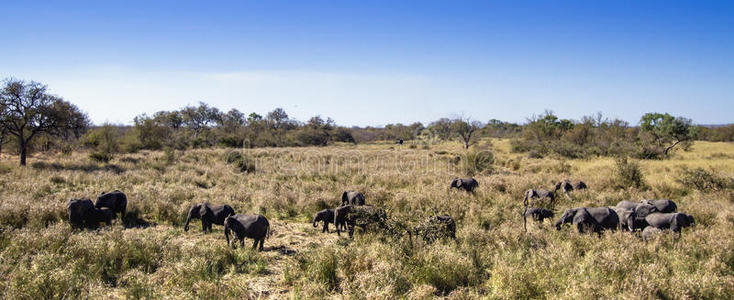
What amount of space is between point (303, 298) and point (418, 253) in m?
2.23

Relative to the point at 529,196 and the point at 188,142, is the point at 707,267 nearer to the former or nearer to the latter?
the point at 529,196

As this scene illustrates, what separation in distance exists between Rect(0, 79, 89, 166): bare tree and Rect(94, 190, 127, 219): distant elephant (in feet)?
51.5

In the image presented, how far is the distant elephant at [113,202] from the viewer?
29.3ft

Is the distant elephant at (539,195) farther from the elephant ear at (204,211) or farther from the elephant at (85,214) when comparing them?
the elephant at (85,214)

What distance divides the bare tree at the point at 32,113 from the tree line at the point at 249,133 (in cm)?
4

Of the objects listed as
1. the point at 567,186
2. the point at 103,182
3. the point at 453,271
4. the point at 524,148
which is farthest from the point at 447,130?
the point at 453,271

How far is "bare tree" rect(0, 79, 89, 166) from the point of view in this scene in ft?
64.8

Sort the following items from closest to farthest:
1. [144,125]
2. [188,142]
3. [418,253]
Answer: [418,253] < [144,125] < [188,142]

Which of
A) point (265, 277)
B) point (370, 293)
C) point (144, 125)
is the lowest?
point (265, 277)

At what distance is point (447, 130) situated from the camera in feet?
176

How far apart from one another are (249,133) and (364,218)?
44.6 meters

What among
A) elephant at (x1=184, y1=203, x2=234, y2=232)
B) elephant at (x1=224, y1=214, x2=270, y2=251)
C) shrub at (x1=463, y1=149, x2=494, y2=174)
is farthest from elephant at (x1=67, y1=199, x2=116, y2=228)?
shrub at (x1=463, y1=149, x2=494, y2=174)

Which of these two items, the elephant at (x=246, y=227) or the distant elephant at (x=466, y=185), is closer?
the elephant at (x=246, y=227)

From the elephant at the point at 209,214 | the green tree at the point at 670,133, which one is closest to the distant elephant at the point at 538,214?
the elephant at the point at 209,214
